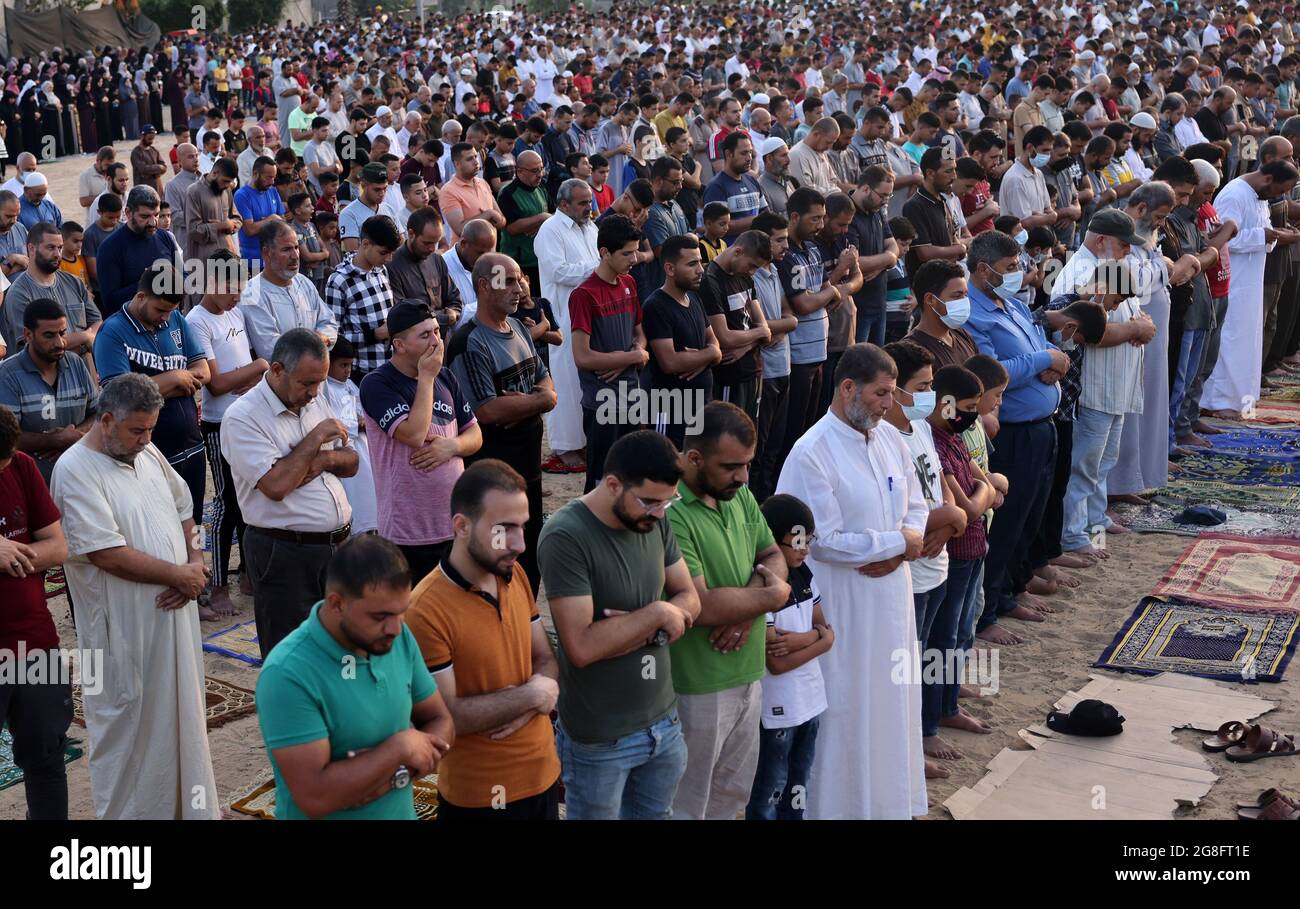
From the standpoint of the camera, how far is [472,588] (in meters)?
4.34

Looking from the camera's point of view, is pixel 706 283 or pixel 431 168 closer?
pixel 706 283

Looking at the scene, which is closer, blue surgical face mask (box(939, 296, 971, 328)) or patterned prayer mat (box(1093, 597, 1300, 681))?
blue surgical face mask (box(939, 296, 971, 328))

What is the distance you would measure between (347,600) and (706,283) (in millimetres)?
4809

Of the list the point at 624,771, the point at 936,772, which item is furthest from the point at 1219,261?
the point at 624,771

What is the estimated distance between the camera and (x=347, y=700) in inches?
154

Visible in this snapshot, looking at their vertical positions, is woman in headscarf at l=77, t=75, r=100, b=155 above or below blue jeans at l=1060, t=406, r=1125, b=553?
above

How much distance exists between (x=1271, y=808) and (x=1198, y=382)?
6.01 m

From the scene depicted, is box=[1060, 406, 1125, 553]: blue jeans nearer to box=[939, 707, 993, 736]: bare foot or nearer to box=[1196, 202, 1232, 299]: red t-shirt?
box=[1196, 202, 1232, 299]: red t-shirt

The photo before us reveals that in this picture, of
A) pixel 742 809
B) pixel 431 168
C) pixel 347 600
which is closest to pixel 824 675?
pixel 742 809

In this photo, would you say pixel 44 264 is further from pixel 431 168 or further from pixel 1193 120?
pixel 1193 120

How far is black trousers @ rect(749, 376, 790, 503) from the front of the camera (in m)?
9.02

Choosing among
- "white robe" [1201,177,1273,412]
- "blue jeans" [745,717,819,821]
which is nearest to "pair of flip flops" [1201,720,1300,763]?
"blue jeans" [745,717,819,821]

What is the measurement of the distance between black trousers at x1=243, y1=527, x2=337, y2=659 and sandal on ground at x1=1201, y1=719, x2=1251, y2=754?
400 cm

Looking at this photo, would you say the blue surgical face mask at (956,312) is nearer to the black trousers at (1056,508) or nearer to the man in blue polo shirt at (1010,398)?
the man in blue polo shirt at (1010,398)
